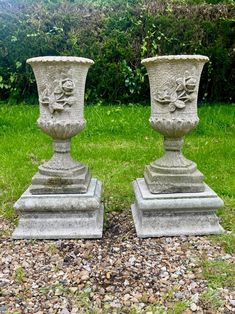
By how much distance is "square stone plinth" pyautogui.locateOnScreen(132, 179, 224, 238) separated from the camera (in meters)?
3.41

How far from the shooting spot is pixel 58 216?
11.4ft

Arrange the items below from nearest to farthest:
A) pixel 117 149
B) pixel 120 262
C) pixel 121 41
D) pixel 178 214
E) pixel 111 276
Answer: pixel 111 276
pixel 120 262
pixel 178 214
pixel 117 149
pixel 121 41

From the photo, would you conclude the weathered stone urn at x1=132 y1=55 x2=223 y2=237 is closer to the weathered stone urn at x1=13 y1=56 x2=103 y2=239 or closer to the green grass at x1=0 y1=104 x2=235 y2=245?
the green grass at x1=0 y1=104 x2=235 y2=245

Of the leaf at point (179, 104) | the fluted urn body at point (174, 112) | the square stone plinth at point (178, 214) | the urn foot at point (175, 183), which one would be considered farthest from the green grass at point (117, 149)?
the leaf at point (179, 104)

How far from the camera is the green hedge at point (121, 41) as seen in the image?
848cm

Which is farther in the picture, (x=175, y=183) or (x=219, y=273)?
(x=175, y=183)

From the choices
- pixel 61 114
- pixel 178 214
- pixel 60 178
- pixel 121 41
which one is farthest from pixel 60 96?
pixel 121 41

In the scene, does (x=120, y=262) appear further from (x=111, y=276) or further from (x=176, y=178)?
(x=176, y=178)

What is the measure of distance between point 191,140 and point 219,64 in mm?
2806

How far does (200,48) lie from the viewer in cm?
850

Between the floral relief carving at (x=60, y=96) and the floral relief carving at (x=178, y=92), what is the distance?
0.67m

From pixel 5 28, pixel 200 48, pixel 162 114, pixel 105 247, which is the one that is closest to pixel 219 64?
pixel 200 48

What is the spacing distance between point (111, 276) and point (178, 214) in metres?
0.86

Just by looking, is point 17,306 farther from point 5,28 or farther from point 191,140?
point 5,28
